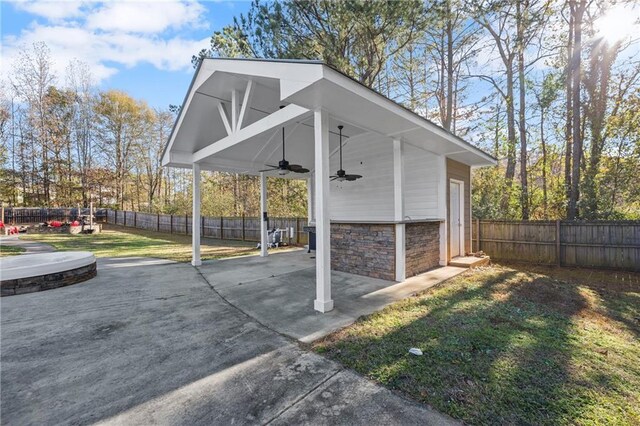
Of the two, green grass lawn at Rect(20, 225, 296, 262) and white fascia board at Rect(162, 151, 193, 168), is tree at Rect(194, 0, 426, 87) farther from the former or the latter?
green grass lawn at Rect(20, 225, 296, 262)

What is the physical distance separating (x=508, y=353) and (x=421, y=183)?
4.69 m

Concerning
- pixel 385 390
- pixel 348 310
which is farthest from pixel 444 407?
pixel 348 310

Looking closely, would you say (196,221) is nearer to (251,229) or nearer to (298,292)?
(298,292)

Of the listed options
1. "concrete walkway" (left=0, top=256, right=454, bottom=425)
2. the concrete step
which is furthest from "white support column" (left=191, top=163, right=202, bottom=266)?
the concrete step

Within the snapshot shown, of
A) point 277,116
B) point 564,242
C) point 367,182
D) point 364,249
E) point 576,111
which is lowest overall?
point 564,242

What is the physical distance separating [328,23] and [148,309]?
362 inches

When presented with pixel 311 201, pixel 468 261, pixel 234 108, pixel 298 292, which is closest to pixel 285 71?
pixel 234 108

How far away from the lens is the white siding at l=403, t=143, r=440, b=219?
6478 millimetres

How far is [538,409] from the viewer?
6.01 ft

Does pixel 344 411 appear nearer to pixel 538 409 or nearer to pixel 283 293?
pixel 538 409

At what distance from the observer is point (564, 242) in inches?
286

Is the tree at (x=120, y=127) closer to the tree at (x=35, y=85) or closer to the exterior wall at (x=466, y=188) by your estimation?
the tree at (x=35, y=85)

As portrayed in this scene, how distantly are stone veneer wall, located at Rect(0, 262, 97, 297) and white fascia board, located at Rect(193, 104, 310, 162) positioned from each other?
351cm

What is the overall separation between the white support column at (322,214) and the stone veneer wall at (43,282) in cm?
494
